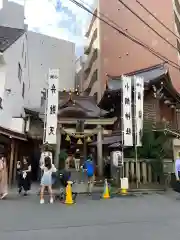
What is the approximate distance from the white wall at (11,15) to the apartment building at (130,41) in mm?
10619

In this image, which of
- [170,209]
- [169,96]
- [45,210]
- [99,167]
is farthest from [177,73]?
[45,210]

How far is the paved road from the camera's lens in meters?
5.54

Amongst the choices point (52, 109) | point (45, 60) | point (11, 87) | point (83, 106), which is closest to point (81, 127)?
point (83, 106)

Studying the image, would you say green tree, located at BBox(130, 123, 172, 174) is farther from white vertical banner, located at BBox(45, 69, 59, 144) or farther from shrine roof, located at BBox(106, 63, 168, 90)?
shrine roof, located at BBox(106, 63, 168, 90)

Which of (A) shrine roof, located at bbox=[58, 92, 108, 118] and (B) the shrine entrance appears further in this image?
(A) shrine roof, located at bbox=[58, 92, 108, 118]

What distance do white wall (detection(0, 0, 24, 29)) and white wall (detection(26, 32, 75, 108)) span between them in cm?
680

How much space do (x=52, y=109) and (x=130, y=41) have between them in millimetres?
21596

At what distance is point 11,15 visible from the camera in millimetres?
26797

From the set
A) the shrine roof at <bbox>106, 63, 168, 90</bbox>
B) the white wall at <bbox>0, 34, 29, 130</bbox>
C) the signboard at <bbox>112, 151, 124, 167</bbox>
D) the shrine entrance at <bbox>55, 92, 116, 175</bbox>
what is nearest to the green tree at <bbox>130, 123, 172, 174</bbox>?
the signboard at <bbox>112, 151, 124, 167</bbox>

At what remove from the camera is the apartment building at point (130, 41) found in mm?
31659

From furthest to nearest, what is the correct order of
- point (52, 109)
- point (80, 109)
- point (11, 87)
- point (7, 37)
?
point (80, 109) < point (7, 37) < point (11, 87) < point (52, 109)

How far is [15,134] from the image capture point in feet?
52.0

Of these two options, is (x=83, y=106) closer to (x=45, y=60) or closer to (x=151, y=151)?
(x=151, y=151)

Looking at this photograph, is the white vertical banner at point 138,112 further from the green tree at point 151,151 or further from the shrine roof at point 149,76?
the shrine roof at point 149,76
